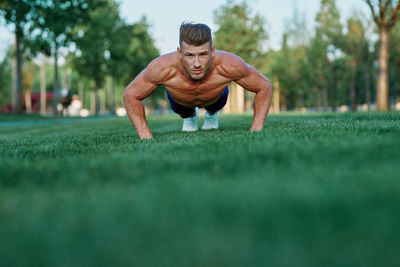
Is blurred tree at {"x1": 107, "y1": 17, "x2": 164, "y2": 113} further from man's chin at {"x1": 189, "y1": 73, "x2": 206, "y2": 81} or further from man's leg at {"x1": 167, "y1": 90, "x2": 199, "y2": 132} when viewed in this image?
man's chin at {"x1": 189, "y1": 73, "x2": 206, "y2": 81}

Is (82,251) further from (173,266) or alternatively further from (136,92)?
(136,92)

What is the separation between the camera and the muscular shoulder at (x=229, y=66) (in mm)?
4293

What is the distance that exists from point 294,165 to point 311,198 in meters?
0.62

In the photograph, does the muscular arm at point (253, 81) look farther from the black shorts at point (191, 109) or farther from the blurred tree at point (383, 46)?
the blurred tree at point (383, 46)

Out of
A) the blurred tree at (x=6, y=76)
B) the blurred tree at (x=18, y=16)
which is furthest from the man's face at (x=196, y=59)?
the blurred tree at (x=6, y=76)

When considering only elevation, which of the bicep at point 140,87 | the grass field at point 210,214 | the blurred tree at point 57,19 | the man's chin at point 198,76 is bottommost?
the grass field at point 210,214

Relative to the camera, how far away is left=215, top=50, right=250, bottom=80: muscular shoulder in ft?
14.1

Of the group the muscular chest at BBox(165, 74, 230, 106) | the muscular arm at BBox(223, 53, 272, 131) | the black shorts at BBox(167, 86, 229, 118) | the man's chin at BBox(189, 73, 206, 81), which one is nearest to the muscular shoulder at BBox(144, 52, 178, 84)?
the muscular chest at BBox(165, 74, 230, 106)

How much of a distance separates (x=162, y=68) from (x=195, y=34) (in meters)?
0.69

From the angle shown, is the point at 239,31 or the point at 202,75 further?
the point at 239,31

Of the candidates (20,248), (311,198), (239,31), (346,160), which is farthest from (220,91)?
(239,31)

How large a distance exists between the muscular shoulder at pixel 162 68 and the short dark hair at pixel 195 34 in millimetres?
370

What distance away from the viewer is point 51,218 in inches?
52.1

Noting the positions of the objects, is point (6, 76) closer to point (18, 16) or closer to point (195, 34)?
point (18, 16)
